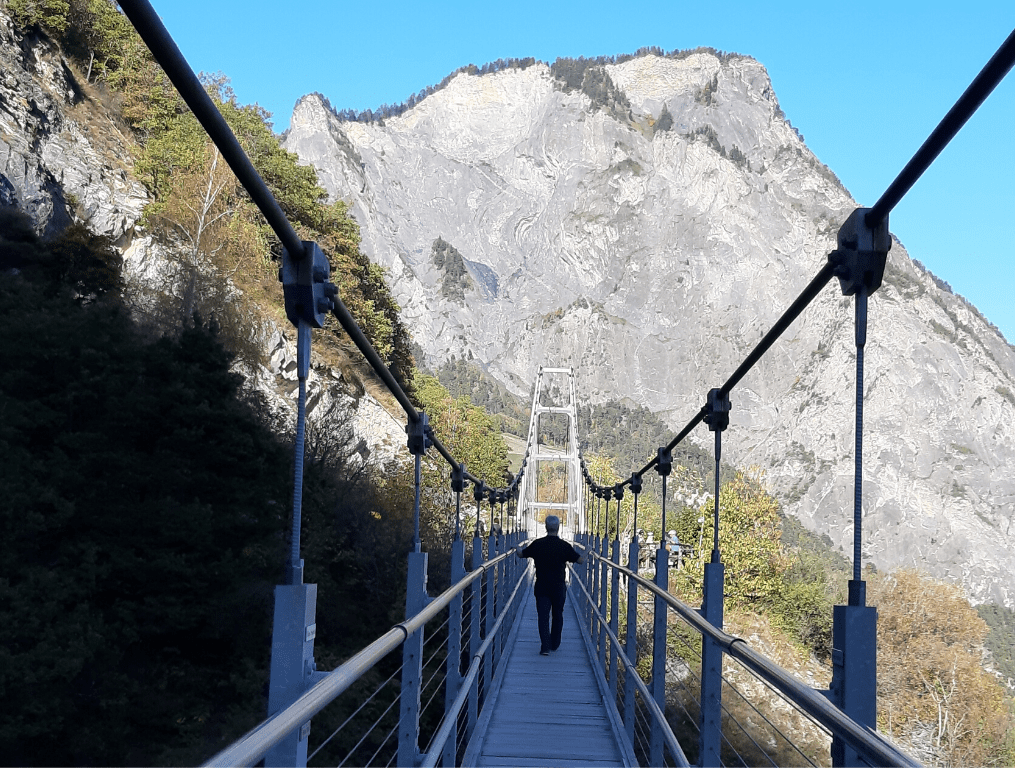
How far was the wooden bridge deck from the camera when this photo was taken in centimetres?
371

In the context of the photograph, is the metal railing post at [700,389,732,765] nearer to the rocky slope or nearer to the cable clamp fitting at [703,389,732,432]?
the cable clamp fitting at [703,389,732,432]

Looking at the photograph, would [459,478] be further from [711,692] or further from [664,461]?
[711,692]

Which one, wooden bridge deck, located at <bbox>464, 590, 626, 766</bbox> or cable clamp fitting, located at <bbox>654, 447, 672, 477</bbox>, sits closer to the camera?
wooden bridge deck, located at <bbox>464, 590, 626, 766</bbox>

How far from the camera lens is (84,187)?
19453 millimetres

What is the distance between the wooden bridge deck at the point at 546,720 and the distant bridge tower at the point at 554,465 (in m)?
14.4

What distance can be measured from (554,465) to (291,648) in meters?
72.7

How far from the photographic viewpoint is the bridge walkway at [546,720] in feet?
12.2

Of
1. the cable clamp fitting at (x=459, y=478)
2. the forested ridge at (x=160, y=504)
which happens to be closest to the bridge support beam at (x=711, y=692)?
the cable clamp fitting at (x=459, y=478)

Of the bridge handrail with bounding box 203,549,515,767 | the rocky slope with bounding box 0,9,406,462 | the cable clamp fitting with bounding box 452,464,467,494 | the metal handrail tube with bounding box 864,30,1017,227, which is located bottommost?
the bridge handrail with bounding box 203,549,515,767

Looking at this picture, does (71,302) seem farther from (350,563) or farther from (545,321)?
(545,321)

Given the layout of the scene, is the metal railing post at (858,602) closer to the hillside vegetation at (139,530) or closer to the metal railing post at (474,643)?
the metal railing post at (474,643)

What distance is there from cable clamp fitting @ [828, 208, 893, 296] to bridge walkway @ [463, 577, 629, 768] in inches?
102

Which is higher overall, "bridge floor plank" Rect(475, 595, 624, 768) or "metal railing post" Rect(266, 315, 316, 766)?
"metal railing post" Rect(266, 315, 316, 766)

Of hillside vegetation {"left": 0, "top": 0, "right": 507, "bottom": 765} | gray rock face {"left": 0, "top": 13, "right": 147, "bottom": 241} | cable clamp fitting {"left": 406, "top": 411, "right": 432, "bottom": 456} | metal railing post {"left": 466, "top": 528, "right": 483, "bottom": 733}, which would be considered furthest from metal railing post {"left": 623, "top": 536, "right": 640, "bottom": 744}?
gray rock face {"left": 0, "top": 13, "right": 147, "bottom": 241}
